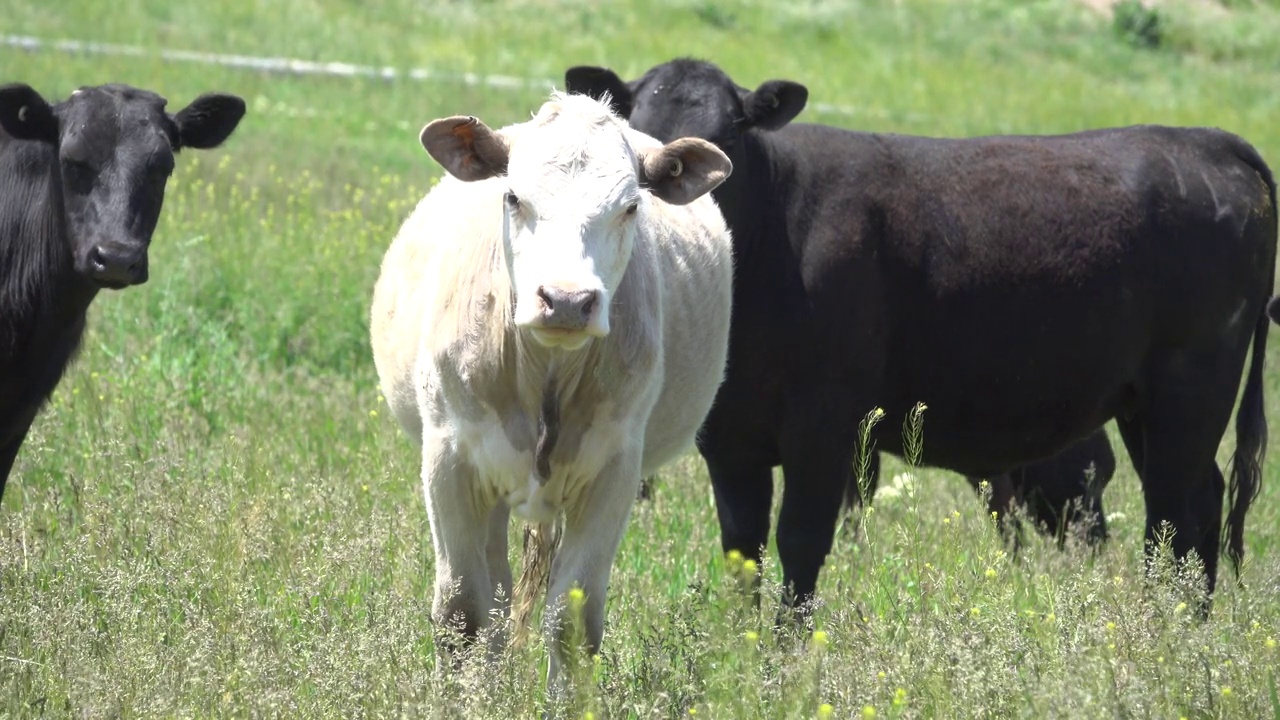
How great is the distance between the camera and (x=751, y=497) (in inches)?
267

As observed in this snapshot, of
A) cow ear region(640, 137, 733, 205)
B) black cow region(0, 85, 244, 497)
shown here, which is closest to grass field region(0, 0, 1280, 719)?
black cow region(0, 85, 244, 497)

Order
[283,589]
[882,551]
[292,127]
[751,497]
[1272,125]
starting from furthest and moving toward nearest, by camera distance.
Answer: [1272,125], [292,127], [882,551], [751,497], [283,589]

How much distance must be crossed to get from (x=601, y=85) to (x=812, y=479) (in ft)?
6.38

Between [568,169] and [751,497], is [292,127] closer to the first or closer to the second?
[751,497]

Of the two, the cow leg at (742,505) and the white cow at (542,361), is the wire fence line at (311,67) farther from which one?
the white cow at (542,361)

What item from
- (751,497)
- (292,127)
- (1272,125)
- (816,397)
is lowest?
(1272,125)

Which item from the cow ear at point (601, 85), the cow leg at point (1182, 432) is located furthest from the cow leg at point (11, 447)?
the cow leg at point (1182, 432)

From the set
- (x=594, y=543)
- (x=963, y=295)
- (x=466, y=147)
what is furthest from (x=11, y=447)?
(x=963, y=295)

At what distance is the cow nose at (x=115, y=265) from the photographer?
5598mm

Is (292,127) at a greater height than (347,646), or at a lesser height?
lesser

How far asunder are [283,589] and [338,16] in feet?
69.7

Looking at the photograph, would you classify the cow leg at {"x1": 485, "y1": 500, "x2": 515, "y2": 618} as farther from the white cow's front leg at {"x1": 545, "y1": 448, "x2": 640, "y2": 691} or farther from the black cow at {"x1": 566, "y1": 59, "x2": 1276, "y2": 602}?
the black cow at {"x1": 566, "y1": 59, "x2": 1276, "y2": 602}

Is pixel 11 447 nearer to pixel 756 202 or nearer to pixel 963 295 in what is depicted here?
pixel 756 202

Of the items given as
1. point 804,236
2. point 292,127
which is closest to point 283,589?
point 804,236
